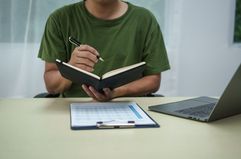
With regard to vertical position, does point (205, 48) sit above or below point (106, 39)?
below

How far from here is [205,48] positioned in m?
2.29

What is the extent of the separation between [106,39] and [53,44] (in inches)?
9.7

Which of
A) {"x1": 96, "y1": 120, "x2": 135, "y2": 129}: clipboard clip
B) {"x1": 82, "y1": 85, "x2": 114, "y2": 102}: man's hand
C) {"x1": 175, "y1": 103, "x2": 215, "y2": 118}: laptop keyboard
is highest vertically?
{"x1": 96, "y1": 120, "x2": 135, "y2": 129}: clipboard clip

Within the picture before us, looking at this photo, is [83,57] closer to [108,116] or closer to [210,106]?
[108,116]

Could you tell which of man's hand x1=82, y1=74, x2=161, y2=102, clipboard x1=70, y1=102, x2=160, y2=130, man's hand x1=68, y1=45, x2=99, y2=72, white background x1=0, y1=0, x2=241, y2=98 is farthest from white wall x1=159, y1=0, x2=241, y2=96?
clipboard x1=70, y1=102, x2=160, y2=130

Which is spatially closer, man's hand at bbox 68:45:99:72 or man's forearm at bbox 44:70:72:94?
man's hand at bbox 68:45:99:72

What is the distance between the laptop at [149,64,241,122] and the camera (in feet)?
2.73

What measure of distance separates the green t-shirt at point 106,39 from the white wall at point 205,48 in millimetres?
658

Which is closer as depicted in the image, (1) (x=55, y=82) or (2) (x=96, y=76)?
(2) (x=96, y=76)

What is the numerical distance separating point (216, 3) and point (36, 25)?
1212 mm

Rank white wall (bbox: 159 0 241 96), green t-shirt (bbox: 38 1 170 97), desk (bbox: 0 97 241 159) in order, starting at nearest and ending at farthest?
1. desk (bbox: 0 97 241 159)
2. green t-shirt (bbox: 38 1 170 97)
3. white wall (bbox: 159 0 241 96)

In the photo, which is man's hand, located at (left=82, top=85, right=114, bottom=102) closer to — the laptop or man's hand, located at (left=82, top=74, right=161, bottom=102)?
man's hand, located at (left=82, top=74, right=161, bottom=102)

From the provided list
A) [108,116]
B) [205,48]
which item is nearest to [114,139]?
[108,116]

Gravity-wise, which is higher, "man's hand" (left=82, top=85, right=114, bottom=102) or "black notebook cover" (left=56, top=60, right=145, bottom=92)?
"black notebook cover" (left=56, top=60, right=145, bottom=92)
